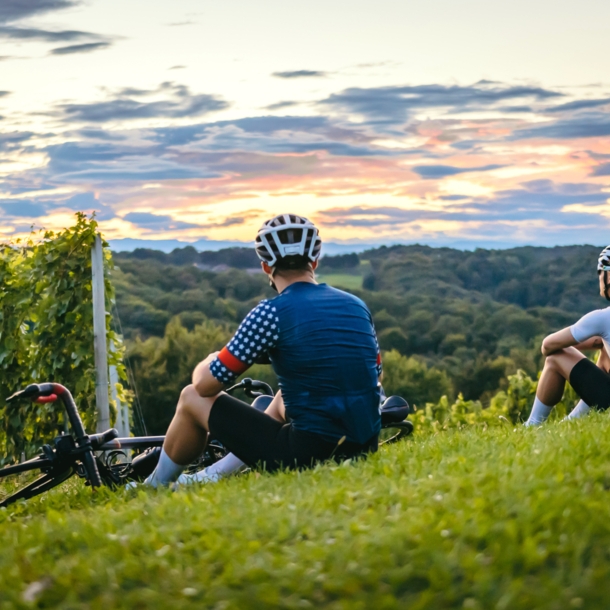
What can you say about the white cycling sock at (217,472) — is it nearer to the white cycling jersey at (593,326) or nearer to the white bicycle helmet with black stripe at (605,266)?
the white cycling jersey at (593,326)

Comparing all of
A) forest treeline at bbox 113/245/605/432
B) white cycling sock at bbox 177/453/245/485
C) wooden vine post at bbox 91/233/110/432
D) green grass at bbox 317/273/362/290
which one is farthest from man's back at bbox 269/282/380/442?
green grass at bbox 317/273/362/290

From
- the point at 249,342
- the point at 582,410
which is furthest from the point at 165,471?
the point at 582,410

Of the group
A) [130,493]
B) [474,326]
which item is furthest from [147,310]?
[130,493]

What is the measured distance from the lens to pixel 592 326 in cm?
716

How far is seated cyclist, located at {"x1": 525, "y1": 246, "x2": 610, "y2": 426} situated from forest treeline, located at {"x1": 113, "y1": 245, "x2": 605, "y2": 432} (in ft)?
145

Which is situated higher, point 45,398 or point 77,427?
point 45,398

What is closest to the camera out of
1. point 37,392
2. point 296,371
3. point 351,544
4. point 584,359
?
point 351,544

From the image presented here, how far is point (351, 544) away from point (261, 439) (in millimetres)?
1951

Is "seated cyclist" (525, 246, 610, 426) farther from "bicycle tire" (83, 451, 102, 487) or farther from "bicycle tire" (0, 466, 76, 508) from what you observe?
"bicycle tire" (0, 466, 76, 508)

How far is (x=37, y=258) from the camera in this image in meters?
11.3

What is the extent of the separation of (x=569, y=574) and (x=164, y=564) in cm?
Result: 164

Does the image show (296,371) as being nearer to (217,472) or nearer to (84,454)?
(217,472)

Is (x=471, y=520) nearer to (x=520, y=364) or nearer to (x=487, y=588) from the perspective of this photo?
(x=487, y=588)

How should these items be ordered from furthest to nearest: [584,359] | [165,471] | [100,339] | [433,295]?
[433,295] < [100,339] < [584,359] < [165,471]
